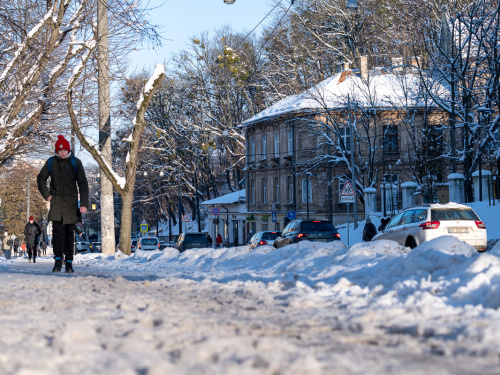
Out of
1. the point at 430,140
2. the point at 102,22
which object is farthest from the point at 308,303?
the point at 430,140

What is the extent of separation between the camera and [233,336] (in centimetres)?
492

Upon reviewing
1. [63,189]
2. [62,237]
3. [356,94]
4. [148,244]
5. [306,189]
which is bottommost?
[148,244]

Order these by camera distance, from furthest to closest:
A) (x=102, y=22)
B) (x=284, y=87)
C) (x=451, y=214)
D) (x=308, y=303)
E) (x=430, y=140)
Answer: (x=284, y=87) → (x=430, y=140) → (x=102, y=22) → (x=451, y=214) → (x=308, y=303)

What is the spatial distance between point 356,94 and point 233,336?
45065mm

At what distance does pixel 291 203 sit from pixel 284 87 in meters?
9.82

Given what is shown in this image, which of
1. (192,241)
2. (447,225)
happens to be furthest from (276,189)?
(447,225)

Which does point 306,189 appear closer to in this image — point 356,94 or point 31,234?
point 356,94

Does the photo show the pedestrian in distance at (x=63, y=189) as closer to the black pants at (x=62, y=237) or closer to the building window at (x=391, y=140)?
the black pants at (x=62, y=237)


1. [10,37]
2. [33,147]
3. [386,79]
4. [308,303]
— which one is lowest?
[308,303]

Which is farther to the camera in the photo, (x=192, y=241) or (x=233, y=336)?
(x=192, y=241)

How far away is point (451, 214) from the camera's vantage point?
19.6 metres

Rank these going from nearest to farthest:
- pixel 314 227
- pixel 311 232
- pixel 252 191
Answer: pixel 311 232 < pixel 314 227 < pixel 252 191

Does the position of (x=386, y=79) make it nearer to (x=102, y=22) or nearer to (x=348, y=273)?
(x=102, y=22)

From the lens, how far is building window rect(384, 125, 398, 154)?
52.1m
